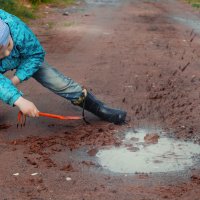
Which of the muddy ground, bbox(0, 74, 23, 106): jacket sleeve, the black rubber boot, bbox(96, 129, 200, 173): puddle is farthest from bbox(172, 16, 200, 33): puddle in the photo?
bbox(0, 74, 23, 106): jacket sleeve

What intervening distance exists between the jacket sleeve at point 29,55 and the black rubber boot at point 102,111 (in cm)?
61

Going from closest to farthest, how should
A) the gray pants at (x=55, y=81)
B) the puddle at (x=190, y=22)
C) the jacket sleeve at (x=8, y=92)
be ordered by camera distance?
the jacket sleeve at (x=8, y=92) < the gray pants at (x=55, y=81) < the puddle at (x=190, y=22)

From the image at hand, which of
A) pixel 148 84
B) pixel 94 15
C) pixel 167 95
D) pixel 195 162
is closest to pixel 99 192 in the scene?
pixel 195 162

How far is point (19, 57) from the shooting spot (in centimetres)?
455

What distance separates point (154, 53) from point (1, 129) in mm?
3838

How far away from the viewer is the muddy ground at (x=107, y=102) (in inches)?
149

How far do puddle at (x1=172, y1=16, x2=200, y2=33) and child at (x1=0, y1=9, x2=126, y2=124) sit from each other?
20.4 ft

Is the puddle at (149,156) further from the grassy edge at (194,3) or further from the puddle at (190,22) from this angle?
the grassy edge at (194,3)

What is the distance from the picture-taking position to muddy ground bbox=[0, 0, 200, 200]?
3.78 m

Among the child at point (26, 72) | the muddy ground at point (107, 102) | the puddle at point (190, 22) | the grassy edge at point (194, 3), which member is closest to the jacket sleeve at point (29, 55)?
the child at point (26, 72)

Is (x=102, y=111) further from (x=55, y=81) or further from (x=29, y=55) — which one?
(x=29, y=55)

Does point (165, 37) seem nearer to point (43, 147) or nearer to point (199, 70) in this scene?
point (199, 70)

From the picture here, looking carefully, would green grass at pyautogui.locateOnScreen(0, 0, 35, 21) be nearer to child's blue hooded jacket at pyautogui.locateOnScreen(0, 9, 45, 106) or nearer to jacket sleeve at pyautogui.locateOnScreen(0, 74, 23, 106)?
child's blue hooded jacket at pyautogui.locateOnScreen(0, 9, 45, 106)

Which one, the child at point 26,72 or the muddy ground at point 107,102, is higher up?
the child at point 26,72
